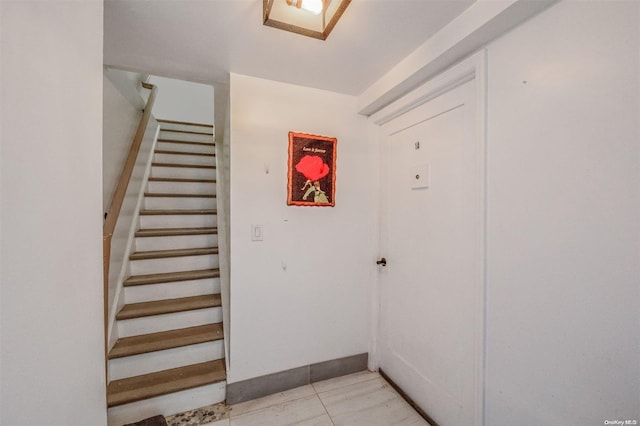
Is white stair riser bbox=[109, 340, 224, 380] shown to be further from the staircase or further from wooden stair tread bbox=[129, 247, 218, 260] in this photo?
wooden stair tread bbox=[129, 247, 218, 260]

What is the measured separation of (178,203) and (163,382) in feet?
5.57

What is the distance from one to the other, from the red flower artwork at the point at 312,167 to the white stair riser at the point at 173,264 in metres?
1.19

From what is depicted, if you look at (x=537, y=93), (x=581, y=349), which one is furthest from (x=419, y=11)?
(x=581, y=349)

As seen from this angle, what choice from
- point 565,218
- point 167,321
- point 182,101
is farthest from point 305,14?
point 182,101

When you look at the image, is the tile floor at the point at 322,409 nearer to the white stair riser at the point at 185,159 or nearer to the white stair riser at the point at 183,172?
the white stair riser at the point at 183,172

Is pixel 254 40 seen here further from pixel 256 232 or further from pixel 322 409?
pixel 322 409

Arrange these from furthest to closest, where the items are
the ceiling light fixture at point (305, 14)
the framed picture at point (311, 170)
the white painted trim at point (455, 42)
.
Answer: the framed picture at point (311, 170) → the white painted trim at point (455, 42) → the ceiling light fixture at point (305, 14)

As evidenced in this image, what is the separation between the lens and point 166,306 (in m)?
1.90

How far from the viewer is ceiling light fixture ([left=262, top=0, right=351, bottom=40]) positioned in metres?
0.91

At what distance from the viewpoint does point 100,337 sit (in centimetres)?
105

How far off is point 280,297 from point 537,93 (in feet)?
5.92

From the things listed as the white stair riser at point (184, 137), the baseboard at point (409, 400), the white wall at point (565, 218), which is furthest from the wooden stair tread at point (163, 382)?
the white stair riser at point (184, 137)

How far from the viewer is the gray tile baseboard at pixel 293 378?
5.65 feet

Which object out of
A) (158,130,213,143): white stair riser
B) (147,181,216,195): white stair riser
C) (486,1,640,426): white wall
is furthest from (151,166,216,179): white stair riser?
(486,1,640,426): white wall
